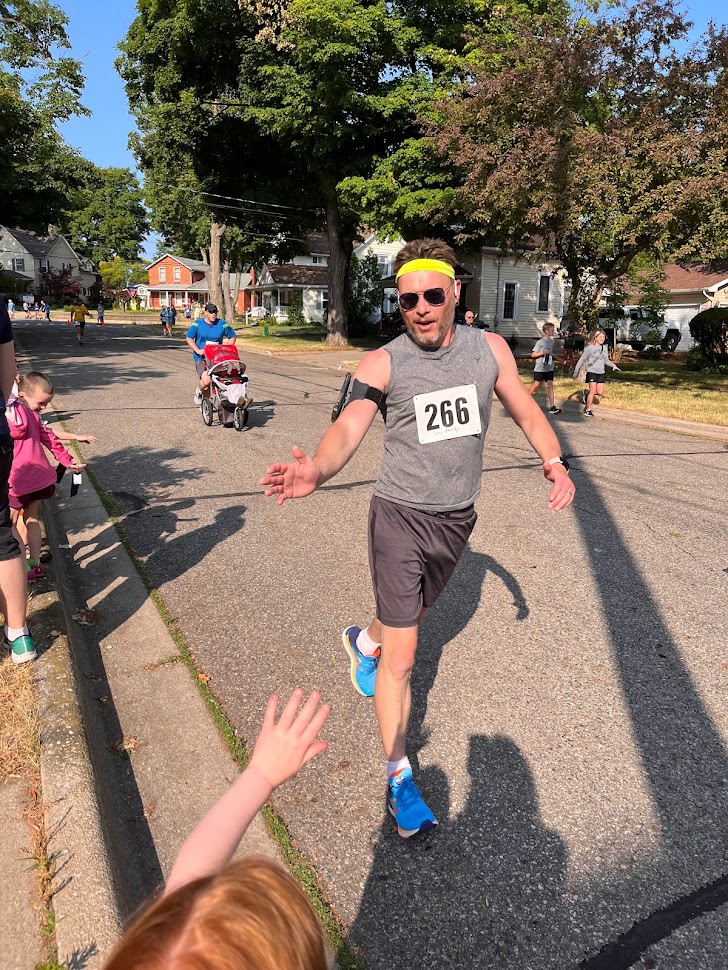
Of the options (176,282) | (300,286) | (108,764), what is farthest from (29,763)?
(176,282)

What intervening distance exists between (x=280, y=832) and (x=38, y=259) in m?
91.1

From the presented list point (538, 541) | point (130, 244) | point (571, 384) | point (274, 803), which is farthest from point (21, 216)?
point (130, 244)

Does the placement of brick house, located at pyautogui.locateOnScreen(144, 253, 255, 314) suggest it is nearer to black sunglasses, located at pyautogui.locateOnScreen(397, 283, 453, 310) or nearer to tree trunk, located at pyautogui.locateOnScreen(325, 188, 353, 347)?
tree trunk, located at pyautogui.locateOnScreen(325, 188, 353, 347)

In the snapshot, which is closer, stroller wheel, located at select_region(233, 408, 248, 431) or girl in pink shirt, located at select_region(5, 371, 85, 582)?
girl in pink shirt, located at select_region(5, 371, 85, 582)

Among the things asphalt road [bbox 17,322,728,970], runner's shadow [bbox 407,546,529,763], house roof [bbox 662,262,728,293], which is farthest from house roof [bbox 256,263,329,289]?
runner's shadow [bbox 407,546,529,763]

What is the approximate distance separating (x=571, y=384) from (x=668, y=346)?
17641mm

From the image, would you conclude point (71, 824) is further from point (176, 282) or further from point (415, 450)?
point (176, 282)

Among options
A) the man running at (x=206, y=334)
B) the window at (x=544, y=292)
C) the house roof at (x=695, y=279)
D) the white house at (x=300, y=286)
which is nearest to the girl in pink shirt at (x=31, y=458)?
the man running at (x=206, y=334)

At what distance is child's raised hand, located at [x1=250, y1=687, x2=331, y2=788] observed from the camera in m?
1.43

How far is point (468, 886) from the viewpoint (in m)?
2.29

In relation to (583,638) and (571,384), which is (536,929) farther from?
(571,384)

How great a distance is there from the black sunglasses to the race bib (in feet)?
1.13

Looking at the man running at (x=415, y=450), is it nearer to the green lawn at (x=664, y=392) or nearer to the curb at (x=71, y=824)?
the curb at (x=71, y=824)

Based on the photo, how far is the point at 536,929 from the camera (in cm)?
213
